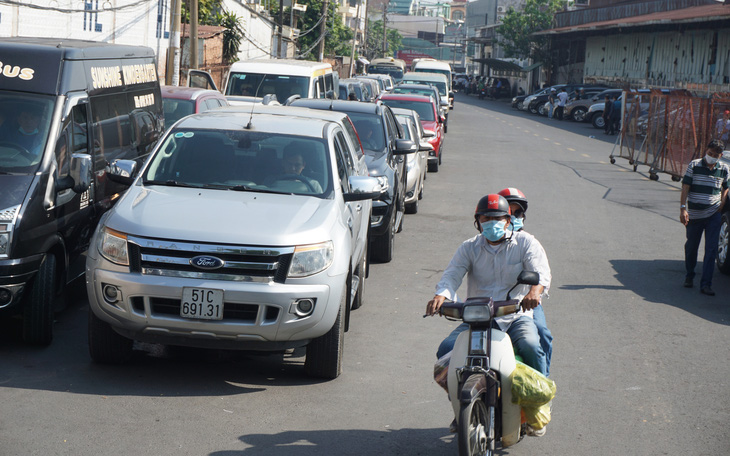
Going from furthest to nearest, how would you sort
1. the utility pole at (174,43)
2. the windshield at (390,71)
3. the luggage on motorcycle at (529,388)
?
the windshield at (390,71), the utility pole at (174,43), the luggage on motorcycle at (529,388)

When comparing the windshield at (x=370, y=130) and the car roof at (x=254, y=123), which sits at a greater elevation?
the car roof at (x=254, y=123)

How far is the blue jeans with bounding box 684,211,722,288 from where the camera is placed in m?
10.2

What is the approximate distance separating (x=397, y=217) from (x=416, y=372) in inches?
220

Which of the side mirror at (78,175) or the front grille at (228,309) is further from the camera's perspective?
the side mirror at (78,175)

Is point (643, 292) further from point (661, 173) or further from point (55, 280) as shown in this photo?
point (661, 173)

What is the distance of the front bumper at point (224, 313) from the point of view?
5.96 m

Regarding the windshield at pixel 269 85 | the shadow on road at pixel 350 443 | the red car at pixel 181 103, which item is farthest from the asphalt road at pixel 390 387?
the windshield at pixel 269 85

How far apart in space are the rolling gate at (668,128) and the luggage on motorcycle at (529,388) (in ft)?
50.3

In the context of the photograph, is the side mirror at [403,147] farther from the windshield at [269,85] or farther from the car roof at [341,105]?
the windshield at [269,85]

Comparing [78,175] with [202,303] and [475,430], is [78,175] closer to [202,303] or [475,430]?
[202,303]

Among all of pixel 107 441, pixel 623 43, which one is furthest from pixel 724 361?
pixel 623 43

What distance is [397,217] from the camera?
40.4 ft

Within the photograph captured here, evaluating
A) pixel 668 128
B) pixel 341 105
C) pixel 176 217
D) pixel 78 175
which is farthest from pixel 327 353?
pixel 668 128

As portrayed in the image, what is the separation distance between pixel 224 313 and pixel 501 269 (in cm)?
190
